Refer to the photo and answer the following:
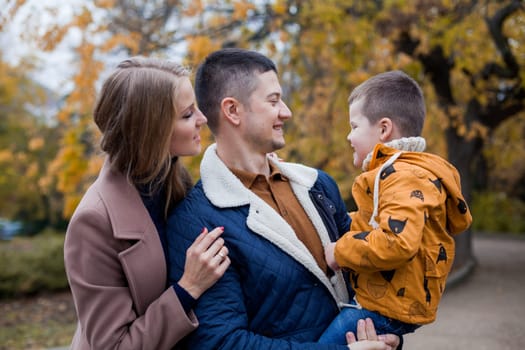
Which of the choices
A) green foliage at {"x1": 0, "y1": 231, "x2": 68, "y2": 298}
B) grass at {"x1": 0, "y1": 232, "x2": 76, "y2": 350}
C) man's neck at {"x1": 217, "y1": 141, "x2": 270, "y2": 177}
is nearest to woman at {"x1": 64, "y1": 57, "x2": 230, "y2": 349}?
man's neck at {"x1": 217, "y1": 141, "x2": 270, "y2": 177}

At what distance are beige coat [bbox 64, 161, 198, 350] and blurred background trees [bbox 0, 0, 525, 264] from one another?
4.39 meters

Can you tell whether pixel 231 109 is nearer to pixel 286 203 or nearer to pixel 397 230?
pixel 286 203

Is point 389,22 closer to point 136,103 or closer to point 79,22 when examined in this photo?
point 79,22

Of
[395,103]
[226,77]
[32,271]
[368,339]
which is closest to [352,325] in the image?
[368,339]

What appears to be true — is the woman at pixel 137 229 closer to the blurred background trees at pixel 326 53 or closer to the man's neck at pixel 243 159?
the man's neck at pixel 243 159

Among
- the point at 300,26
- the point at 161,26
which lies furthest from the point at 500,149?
the point at 161,26

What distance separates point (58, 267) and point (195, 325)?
30.6 feet

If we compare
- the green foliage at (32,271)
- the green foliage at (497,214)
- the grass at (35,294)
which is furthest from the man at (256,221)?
the green foliage at (497,214)

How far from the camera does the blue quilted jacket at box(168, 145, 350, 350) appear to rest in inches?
69.7

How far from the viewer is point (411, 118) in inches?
83.8

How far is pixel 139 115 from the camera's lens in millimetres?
1916

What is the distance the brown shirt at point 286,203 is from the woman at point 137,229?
28 cm

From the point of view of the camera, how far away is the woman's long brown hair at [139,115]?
6.30 feet

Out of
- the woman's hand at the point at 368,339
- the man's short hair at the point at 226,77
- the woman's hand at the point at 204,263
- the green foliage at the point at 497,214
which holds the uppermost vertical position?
the man's short hair at the point at 226,77
